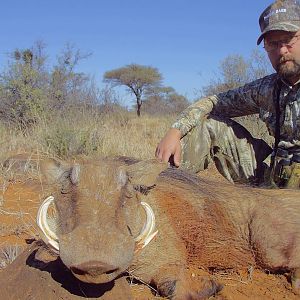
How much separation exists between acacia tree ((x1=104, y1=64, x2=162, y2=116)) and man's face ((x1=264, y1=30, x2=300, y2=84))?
25.8 m

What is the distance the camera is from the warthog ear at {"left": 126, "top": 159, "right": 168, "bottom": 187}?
101 inches

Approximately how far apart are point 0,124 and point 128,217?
296 inches

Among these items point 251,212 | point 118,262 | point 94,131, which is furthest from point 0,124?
point 118,262

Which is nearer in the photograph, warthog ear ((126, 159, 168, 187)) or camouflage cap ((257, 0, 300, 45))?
warthog ear ((126, 159, 168, 187))

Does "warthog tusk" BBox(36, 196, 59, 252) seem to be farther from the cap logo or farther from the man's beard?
the cap logo

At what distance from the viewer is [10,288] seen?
246 centimetres

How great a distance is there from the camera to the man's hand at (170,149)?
3.64 metres

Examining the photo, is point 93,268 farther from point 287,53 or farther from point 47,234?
point 287,53

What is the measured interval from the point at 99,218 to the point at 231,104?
247cm

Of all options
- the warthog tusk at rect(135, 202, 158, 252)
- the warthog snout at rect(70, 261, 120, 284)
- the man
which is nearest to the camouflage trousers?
the man

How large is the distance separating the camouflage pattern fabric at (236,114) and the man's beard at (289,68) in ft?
0.41

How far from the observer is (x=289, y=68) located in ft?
12.3

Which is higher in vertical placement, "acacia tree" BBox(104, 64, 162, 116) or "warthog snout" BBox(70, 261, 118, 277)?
"acacia tree" BBox(104, 64, 162, 116)

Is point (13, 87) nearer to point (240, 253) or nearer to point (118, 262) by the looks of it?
point (240, 253)
